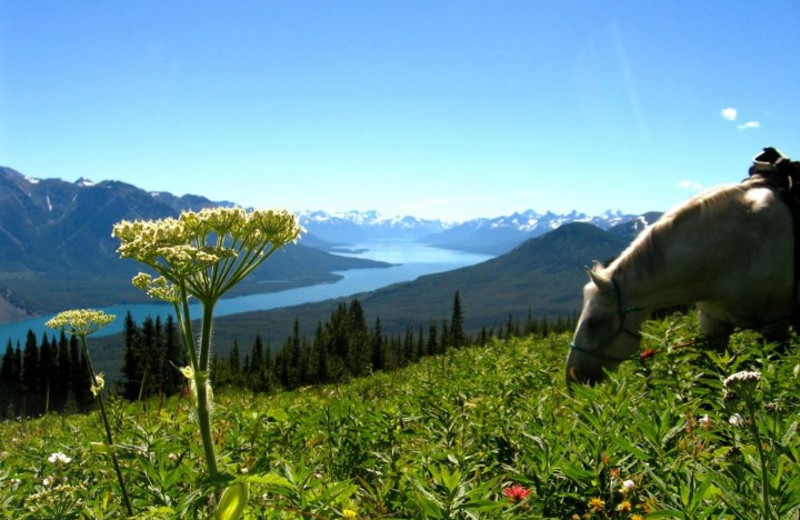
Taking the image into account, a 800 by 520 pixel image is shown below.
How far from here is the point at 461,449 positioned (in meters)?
3.68

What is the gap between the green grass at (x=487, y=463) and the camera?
2299mm

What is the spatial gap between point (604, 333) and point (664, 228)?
1.91m

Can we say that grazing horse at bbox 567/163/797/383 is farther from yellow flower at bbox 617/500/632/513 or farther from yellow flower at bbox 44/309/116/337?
yellow flower at bbox 44/309/116/337

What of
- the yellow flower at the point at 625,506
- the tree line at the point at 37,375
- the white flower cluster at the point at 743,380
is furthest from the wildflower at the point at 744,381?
the tree line at the point at 37,375

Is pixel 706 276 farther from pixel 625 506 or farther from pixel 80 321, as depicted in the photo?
pixel 80 321

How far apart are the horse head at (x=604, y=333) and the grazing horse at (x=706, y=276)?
0.05 ft

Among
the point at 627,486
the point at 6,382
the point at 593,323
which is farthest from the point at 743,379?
the point at 6,382

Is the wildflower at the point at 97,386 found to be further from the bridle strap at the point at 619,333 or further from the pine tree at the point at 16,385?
the pine tree at the point at 16,385

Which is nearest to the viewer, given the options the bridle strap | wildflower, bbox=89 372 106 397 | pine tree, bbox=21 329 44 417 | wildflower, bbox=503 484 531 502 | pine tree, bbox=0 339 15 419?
wildflower, bbox=503 484 531 502

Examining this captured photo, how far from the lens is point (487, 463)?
381 cm

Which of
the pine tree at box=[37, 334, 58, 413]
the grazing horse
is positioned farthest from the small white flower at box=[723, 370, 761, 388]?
the pine tree at box=[37, 334, 58, 413]

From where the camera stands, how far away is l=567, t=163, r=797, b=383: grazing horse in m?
7.02

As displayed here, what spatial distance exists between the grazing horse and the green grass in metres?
2.00


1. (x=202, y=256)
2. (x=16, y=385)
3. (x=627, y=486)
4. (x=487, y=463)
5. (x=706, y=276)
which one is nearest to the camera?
(x=202, y=256)
